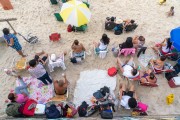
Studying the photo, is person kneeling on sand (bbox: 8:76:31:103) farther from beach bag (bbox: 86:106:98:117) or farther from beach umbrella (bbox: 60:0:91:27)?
beach umbrella (bbox: 60:0:91:27)

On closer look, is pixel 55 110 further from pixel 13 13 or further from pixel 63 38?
pixel 13 13

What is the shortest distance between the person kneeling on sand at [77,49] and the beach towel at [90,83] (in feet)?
2.67

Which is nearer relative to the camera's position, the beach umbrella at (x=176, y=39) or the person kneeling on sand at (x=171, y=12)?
the beach umbrella at (x=176, y=39)

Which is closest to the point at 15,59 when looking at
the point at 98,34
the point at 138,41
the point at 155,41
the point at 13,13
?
the point at 13,13

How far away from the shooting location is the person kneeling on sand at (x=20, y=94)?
6471 mm

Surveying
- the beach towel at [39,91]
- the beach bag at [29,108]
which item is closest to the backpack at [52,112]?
the beach bag at [29,108]

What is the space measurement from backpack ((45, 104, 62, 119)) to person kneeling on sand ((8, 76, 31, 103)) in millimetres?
955

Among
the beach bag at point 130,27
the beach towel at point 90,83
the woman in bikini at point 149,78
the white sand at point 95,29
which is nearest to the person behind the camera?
the woman in bikini at point 149,78

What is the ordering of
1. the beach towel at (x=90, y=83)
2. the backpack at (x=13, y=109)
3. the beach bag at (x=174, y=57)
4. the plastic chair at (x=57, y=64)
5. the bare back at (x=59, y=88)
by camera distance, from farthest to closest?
1. the beach bag at (x=174, y=57)
2. the plastic chair at (x=57, y=64)
3. the beach towel at (x=90, y=83)
4. the bare back at (x=59, y=88)
5. the backpack at (x=13, y=109)

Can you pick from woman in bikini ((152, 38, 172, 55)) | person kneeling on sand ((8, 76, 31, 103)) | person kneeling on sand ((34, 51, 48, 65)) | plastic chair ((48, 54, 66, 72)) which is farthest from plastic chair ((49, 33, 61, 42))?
woman in bikini ((152, 38, 172, 55))

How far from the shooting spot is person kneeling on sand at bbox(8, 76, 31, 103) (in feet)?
21.2

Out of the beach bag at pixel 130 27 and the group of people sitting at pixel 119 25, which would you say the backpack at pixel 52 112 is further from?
the beach bag at pixel 130 27

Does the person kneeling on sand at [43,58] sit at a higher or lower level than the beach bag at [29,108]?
higher

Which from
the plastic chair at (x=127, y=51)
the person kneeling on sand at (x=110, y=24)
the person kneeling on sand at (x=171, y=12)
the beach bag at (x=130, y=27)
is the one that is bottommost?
the plastic chair at (x=127, y=51)
